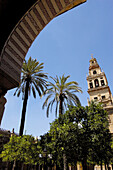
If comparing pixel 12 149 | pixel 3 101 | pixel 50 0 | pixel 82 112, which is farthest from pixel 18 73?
pixel 12 149

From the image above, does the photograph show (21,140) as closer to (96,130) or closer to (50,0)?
(96,130)

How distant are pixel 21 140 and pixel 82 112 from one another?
7770 millimetres

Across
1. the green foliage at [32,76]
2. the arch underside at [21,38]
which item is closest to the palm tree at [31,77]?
the green foliage at [32,76]

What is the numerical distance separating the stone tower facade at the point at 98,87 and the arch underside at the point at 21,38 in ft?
112

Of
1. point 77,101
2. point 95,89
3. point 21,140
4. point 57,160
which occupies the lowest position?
point 57,160

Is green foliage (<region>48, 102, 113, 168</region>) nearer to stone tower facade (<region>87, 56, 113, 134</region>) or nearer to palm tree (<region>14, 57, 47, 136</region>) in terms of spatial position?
palm tree (<region>14, 57, 47, 136</region>)

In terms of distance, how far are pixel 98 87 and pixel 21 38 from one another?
128 ft

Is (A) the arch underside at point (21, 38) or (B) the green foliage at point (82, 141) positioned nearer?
(A) the arch underside at point (21, 38)

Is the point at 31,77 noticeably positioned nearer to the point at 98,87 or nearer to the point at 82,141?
the point at 82,141

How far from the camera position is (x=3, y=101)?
115 inches

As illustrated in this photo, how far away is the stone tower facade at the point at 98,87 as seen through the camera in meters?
36.4

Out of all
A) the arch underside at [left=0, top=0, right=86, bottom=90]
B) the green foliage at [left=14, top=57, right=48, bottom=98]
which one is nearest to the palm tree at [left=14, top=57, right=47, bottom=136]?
the green foliage at [left=14, top=57, right=48, bottom=98]

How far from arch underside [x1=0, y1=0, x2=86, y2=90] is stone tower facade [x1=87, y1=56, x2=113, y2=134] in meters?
34.0

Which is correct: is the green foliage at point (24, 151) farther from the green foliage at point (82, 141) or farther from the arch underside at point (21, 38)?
the arch underside at point (21, 38)
